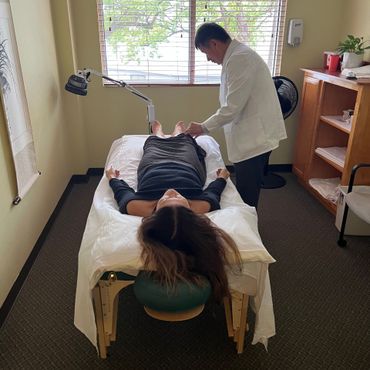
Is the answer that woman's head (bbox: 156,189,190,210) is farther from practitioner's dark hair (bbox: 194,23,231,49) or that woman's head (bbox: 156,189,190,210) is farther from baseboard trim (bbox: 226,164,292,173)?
baseboard trim (bbox: 226,164,292,173)

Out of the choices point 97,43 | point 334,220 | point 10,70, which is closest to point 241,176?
point 334,220

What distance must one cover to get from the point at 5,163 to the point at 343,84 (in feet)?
7.41

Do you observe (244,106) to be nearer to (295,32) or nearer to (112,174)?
(112,174)

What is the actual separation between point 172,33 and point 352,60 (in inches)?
59.6

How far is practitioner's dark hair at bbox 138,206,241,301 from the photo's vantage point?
4.10 ft

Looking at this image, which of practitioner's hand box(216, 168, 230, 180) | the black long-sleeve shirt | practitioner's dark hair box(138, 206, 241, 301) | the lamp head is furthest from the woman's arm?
the lamp head

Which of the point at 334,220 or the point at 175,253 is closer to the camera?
the point at 175,253

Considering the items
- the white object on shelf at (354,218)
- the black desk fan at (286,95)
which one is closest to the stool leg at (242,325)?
the white object on shelf at (354,218)

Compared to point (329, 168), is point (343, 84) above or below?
above

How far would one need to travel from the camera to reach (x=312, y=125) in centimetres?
306

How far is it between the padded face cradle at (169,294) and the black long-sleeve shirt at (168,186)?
45cm

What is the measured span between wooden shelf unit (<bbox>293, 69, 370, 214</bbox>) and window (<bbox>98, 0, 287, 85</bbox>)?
541 millimetres

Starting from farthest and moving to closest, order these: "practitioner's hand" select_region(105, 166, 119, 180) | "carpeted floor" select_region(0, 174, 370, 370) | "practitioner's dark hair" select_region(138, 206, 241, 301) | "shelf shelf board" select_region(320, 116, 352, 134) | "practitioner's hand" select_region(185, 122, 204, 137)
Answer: "shelf shelf board" select_region(320, 116, 352, 134) < "practitioner's hand" select_region(185, 122, 204, 137) < "practitioner's hand" select_region(105, 166, 119, 180) < "carpeted floor" select_region(0, 174, 370, 370) < "practitioner's dark hair" select_region(138, 206, 241, 301)

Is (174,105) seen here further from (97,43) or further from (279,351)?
(279,351)
